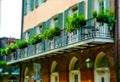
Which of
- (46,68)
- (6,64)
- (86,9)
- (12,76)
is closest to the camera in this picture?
(86,9)

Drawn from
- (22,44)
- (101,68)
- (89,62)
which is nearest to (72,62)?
(89,62)

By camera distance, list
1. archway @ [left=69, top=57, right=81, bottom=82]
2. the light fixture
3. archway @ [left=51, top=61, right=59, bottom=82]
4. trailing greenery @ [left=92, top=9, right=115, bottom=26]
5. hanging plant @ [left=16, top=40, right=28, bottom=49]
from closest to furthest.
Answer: trailing greenery @ [left=92, top=9, right=115, bottom=26]
the light fixture
archway @ [left=69, top=57, right=81, bottom=82]
archway @ [left=51, top=61, right=59, bottom=82]
hanging plant @ [left=16, top=40, right=28, bottom=49]

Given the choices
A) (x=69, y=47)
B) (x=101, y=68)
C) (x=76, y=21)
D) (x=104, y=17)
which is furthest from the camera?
(x=69, y=47)

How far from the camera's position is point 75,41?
18.3 metres

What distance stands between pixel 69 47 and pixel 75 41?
575 mm

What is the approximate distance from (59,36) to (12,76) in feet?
73.6

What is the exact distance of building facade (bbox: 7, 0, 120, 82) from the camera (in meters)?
17.2

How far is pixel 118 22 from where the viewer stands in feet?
55.5

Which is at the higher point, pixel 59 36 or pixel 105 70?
pixel 59 36

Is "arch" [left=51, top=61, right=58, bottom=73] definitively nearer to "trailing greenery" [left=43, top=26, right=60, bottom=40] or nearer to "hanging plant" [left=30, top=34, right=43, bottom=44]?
"hanging plant" [left=30, top=34, right=43, bottom=44]

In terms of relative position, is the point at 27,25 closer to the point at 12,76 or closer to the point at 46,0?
the point at 46,0

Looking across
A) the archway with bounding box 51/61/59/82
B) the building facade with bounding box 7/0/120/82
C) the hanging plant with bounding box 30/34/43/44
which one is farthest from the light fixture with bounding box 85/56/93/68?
the hanging plant with bounding box 30/34/43/44

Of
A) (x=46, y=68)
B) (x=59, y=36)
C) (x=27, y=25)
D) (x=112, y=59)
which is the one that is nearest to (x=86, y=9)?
(x=59, y=36)

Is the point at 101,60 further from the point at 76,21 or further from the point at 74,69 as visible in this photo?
the point at 74,69
